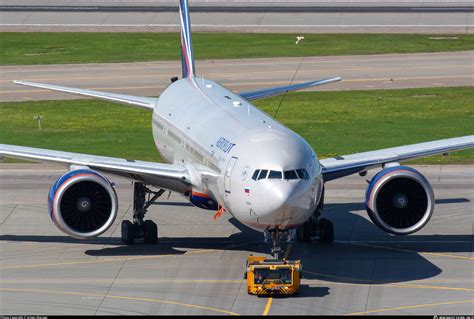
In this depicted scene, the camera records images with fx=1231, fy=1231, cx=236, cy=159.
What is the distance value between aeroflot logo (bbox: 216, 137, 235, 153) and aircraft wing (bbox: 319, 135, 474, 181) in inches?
155

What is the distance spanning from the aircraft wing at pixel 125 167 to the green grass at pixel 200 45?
46990 mm

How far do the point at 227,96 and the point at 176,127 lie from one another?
227cm

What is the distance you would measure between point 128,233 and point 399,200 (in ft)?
32.1

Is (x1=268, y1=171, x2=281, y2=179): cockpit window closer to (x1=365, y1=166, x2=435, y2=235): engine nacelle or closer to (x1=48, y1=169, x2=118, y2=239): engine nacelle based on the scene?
(x1=365, y1=166, x2=435, y2=235): engine nacelle

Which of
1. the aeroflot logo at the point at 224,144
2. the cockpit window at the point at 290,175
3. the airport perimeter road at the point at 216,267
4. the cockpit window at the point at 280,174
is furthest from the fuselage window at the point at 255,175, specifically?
the airport perimeter road at the point at 216,267

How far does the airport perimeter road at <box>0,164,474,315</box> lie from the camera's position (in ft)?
119

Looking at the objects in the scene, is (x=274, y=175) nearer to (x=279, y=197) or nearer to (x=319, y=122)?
(x=279, y=197)

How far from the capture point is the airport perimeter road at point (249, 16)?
336 feet

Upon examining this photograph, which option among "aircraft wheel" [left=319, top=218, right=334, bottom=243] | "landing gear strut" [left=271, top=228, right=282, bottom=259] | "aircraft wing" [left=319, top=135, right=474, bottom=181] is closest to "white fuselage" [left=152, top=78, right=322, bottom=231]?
"landing gear strut" [left=271, top=228, right=282, bottom=259]

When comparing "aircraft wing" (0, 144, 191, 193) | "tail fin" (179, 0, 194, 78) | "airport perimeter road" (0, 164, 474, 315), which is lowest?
"airport perimeter road" (0, 164, 474, 315)

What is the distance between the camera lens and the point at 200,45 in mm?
95000

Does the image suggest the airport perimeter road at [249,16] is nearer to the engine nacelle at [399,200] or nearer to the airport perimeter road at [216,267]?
the airport perimeter road at [216,267]

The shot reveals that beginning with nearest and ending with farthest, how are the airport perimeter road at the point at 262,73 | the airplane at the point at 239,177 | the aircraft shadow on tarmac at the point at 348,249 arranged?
the airplane at the point at 239,177 → the aircraft shadow on tarmac at the point at 348,249 → the airport perimeter road at the point at 262,73

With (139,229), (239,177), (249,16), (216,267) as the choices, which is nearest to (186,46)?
(139,229)
